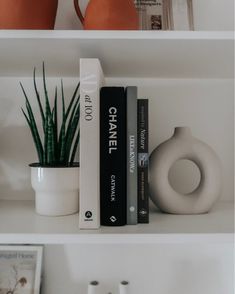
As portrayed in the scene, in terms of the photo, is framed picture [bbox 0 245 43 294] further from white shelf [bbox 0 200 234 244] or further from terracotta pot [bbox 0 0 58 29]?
terracotta pot [bbox 0 0 58 29]

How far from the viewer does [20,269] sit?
0.77 metres

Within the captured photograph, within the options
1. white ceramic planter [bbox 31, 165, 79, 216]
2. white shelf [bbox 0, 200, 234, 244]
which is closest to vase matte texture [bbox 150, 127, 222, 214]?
white shelf [bbox 0, 200, 234, 244]

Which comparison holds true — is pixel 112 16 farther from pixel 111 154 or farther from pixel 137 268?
pixel 137 268

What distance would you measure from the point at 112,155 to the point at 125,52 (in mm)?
197

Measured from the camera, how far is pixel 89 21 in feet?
1.95

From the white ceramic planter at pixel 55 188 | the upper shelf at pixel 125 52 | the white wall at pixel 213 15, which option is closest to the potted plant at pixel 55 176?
the white ceramic planter at pixel 55 188

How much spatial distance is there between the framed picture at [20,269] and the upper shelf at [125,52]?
1.34 feet

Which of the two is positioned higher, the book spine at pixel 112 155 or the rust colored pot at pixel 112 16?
the rust colored pot at pixel 112 16

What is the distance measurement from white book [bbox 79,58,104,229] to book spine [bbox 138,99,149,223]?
8cm

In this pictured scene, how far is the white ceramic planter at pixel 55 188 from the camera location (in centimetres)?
63

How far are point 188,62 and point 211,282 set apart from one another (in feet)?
1.68

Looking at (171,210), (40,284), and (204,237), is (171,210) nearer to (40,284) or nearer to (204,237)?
(204,237)

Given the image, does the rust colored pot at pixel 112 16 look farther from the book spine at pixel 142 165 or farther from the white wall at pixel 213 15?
the white wall at pixel 213 15

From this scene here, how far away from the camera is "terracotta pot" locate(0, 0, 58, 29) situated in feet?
1.87
